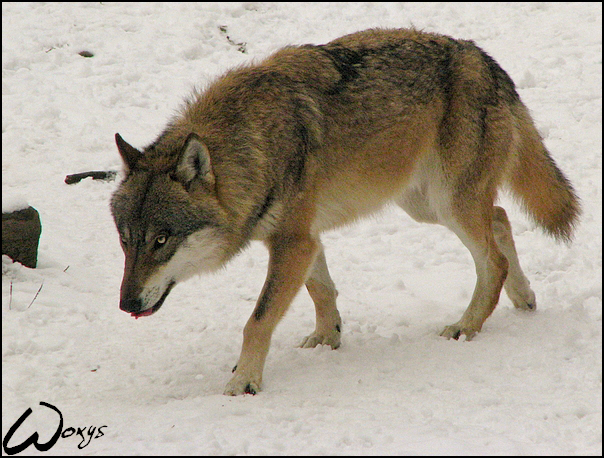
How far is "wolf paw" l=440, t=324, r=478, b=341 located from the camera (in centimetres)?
497

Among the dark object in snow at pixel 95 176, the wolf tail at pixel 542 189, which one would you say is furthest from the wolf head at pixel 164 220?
the dark object in snow at pixel 95 176

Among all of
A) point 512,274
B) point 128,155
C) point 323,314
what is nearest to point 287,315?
point 323,314

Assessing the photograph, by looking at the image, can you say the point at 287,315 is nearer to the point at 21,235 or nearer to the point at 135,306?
the point at 135,306

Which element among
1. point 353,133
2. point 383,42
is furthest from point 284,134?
point 383,42

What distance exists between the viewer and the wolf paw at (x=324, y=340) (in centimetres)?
501

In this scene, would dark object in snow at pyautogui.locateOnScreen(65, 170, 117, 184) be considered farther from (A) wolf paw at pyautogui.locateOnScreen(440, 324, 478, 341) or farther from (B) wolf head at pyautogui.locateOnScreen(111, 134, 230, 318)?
(A) wolf paw at pyautogui.locateOnScreen(440, 324, 478, 341)

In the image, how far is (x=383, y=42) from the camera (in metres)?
5.07

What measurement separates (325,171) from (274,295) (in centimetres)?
94

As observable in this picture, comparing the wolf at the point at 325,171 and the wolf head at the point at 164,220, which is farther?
the wolf at the point at 325,171

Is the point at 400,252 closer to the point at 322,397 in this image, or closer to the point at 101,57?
the point at 322,397

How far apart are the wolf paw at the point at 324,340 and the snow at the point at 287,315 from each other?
13cm

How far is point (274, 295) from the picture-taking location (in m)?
4.35

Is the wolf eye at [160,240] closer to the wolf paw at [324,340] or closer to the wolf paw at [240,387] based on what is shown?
the wolf paw at [240,387]

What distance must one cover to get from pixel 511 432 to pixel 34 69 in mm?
9062
